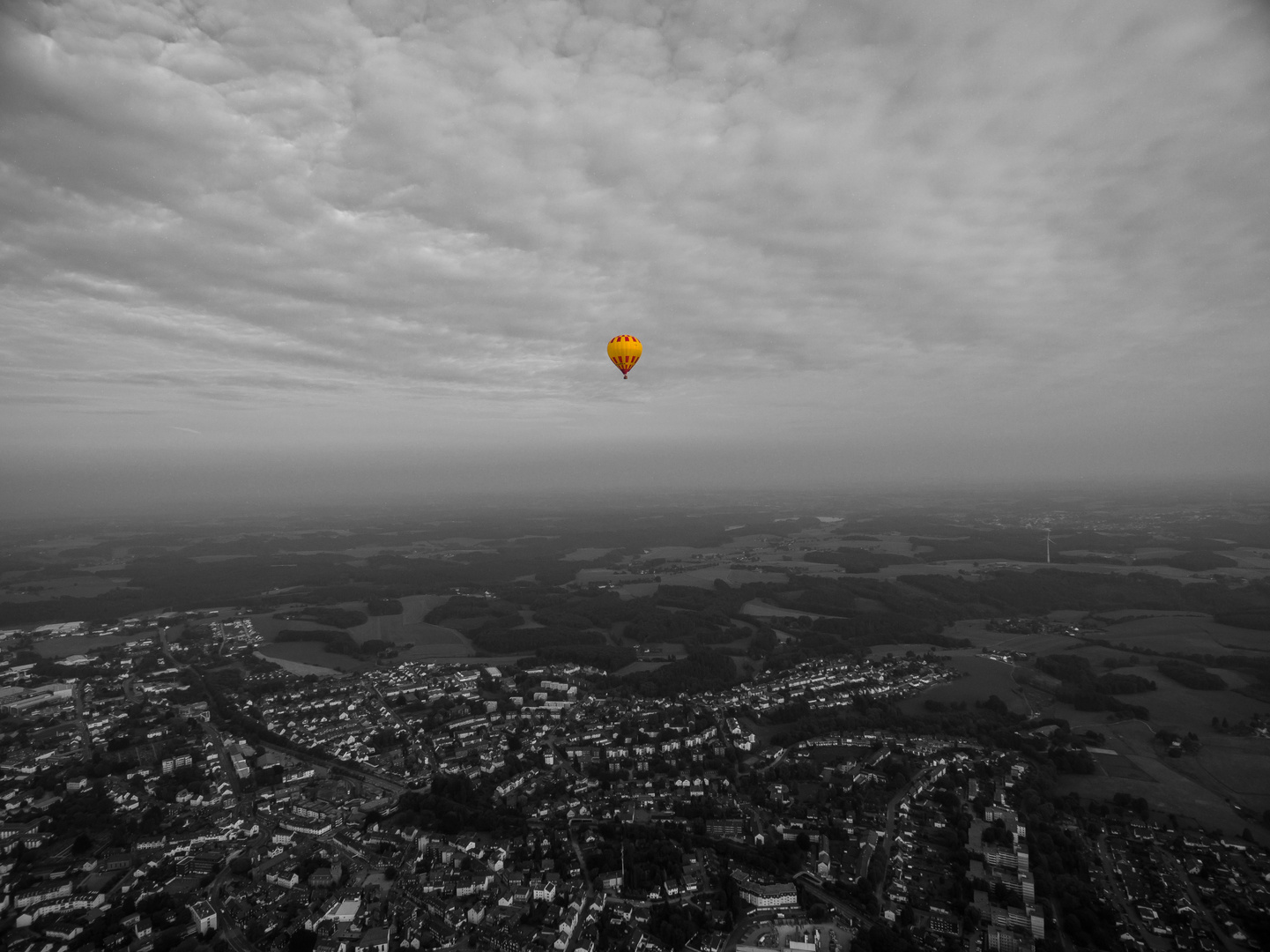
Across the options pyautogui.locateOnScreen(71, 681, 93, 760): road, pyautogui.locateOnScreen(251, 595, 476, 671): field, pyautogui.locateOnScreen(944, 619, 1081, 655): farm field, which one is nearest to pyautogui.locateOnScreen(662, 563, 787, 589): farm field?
pyautogui.locateOnScreen(944, 619, 1081, 655): farm field

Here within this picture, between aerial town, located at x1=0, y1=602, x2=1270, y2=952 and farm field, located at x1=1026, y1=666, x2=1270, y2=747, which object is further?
farm field, located at x1=1026, y1=666, x2=1270, y2=747

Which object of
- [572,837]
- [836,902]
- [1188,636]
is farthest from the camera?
[1188,636]

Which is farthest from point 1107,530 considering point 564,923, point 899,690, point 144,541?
point 144,541

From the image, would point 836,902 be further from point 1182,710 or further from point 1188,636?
point 1188,636

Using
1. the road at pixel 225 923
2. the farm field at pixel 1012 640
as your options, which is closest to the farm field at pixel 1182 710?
the farm field at pixel 1012 640

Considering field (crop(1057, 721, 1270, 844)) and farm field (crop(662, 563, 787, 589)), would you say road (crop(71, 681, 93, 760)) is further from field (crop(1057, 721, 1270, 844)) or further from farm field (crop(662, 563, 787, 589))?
farm field (crop(662, 563, 787, 589))

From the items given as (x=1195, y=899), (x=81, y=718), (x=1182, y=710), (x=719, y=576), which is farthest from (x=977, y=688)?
(x=81, y=718)

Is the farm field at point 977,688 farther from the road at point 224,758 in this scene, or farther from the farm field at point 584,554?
the farm field at point 584,554
